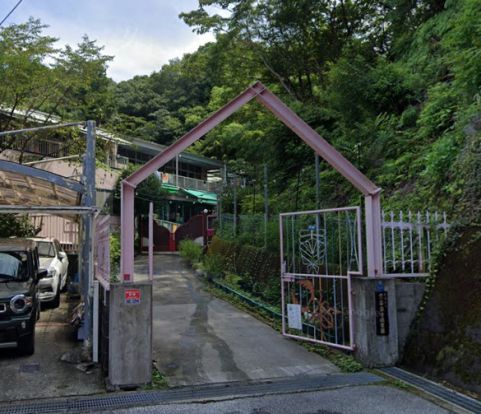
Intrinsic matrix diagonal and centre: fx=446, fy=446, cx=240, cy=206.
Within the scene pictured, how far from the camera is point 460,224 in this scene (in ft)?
19.7

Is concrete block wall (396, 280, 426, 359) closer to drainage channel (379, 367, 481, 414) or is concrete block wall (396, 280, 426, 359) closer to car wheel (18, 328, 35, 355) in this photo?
drainage channel (379, 367, 481, 414)

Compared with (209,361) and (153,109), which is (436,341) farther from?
(153,109)

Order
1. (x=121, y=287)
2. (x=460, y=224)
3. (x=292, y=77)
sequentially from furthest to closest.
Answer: (x=292, y=77), (x=460, y=224), (x=121, y=287)

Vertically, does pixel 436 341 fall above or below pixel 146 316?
below

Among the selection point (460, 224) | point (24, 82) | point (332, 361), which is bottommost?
point (332, 361)

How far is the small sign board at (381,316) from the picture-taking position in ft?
19.7

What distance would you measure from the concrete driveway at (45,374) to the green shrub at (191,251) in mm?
10022

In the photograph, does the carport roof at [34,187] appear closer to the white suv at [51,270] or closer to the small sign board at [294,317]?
the white suv at [51,270]

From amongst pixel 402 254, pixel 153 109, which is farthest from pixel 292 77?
pixel 153 109

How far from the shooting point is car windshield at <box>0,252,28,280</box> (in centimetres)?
706

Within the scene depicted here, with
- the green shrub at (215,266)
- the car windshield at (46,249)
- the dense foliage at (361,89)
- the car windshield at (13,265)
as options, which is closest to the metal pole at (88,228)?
the car windshield at (13,265)

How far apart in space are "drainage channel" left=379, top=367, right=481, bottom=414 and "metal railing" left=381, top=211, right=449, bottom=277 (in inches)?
50.8

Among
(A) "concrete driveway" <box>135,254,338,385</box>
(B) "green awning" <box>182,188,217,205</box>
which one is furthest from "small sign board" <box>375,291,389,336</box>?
(B) "green awning" <box>182,188,217,205</box>

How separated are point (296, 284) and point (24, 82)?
10523 mm
